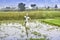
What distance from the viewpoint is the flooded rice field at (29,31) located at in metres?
2.47

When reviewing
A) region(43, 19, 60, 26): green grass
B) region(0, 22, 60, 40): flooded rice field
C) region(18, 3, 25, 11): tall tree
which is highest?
region(18, 3, 25, 11): tall tree

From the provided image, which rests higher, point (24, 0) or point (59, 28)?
point (24, 0)

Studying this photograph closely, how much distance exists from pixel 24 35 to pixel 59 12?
0.71 meters

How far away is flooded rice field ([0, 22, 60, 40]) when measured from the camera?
2.47 metres

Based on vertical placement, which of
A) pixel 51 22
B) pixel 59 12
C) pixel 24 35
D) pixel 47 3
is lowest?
pixel 24 35

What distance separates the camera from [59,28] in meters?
2.56

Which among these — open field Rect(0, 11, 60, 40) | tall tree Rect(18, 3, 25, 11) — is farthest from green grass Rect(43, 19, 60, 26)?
tall tree Rect(18, 3, 25, 11)

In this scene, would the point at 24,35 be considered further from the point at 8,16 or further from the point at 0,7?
the point at 0,7

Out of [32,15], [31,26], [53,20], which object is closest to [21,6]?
[32,15]

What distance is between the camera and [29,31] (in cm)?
253

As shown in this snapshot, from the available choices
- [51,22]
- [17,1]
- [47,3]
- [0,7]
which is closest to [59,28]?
[51,22]

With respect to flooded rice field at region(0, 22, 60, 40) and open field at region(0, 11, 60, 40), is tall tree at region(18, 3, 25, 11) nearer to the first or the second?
open field at region(0, 11, 60, 40)

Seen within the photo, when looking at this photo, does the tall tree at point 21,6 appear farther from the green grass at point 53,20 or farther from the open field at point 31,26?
the green grass at point 53,20

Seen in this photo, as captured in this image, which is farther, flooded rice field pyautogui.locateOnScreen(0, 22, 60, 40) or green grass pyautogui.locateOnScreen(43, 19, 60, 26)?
green grass pyautogui.locateOnScreen(43, 19, 60, 26)
